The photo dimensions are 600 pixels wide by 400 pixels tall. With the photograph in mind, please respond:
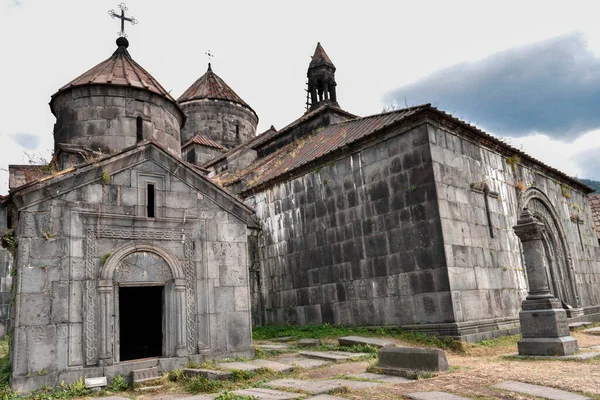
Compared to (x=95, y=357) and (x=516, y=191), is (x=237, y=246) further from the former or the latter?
(x=516, y=191)

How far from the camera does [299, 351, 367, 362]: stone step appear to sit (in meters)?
8.61

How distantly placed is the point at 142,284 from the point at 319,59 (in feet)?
44.7

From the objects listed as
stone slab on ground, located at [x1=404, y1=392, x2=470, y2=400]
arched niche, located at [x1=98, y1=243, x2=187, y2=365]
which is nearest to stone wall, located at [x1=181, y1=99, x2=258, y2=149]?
arched niche, located at [x1=98, y1=243, x2=187, y2=365]

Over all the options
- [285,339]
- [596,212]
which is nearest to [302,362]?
[285,339]

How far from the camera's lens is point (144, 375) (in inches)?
289

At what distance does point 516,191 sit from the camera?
1356 cm

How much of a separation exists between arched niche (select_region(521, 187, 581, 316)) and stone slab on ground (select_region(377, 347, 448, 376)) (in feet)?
29.6

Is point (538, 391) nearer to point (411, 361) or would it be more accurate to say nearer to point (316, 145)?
point (411, 361)

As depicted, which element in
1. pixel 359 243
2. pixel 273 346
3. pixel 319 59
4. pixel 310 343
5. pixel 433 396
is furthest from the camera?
pixel 319 59

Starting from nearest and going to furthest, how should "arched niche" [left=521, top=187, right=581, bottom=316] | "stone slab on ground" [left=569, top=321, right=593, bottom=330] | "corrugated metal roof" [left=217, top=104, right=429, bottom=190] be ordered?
"stone slab on ground" [left=569, top=321, right=593, bottom=330] → "corrugated metal roof" [left=217, top=104, right=429, bottom=190] → "arched niche" [left=521, top=187, right=581, bottom=316]

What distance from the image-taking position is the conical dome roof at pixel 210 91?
81.3 feet

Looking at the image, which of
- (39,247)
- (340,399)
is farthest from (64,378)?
(340,399)

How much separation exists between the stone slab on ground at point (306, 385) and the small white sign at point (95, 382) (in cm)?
260

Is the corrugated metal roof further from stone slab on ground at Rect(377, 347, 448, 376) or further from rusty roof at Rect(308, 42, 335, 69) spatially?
stone slab on ground at Rect(377, 347, 448, 376)
